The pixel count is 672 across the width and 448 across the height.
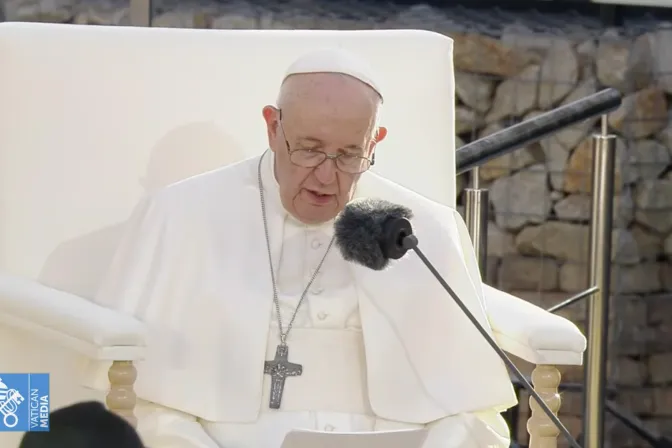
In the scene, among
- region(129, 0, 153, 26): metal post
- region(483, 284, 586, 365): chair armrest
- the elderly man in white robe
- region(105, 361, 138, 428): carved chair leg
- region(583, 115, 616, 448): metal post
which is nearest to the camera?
region(105, 361, 138, 428): carved chair leg

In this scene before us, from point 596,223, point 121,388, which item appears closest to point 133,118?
point 121,388

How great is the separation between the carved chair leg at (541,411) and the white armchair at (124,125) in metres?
0.20

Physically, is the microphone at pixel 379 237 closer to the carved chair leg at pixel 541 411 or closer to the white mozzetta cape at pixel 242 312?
the carved chair leg at pixel 541 411

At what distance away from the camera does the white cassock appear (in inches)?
98.4

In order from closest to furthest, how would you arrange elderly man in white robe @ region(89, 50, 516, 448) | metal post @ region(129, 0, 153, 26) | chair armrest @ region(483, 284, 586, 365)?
1. chair armrest @ region(483, 284, 586, 365)
2. elderly man in white robe @ region(89, 50, 516, 448)
3. metal post @ region(129, 0, 153, 26)

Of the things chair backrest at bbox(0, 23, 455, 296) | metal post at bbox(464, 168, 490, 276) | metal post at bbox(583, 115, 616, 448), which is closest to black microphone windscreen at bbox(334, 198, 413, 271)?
chair backrest at bbox(0, 23, 455, 296)

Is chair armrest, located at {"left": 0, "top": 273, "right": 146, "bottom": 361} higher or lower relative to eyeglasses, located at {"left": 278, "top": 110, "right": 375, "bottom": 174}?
lower

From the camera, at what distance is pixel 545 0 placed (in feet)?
16.1

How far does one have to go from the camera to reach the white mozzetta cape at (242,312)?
250 cm

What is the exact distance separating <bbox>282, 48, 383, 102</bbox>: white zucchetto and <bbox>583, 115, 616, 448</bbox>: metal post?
1.21 meters

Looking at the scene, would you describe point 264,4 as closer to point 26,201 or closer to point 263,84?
point 263,84

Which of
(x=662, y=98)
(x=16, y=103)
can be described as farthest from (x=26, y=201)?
(x=662, y=98)

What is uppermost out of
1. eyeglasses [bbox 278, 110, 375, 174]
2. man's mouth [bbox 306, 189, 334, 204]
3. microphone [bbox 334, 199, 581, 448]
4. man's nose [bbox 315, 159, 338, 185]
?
eyeglasses [bbox 278, 110, 375, 174]

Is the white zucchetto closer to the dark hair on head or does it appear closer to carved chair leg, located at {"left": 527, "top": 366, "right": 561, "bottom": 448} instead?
carved chair leg, located at {"left": 527, "top": 366, "right": 561, "bottom": 448}
